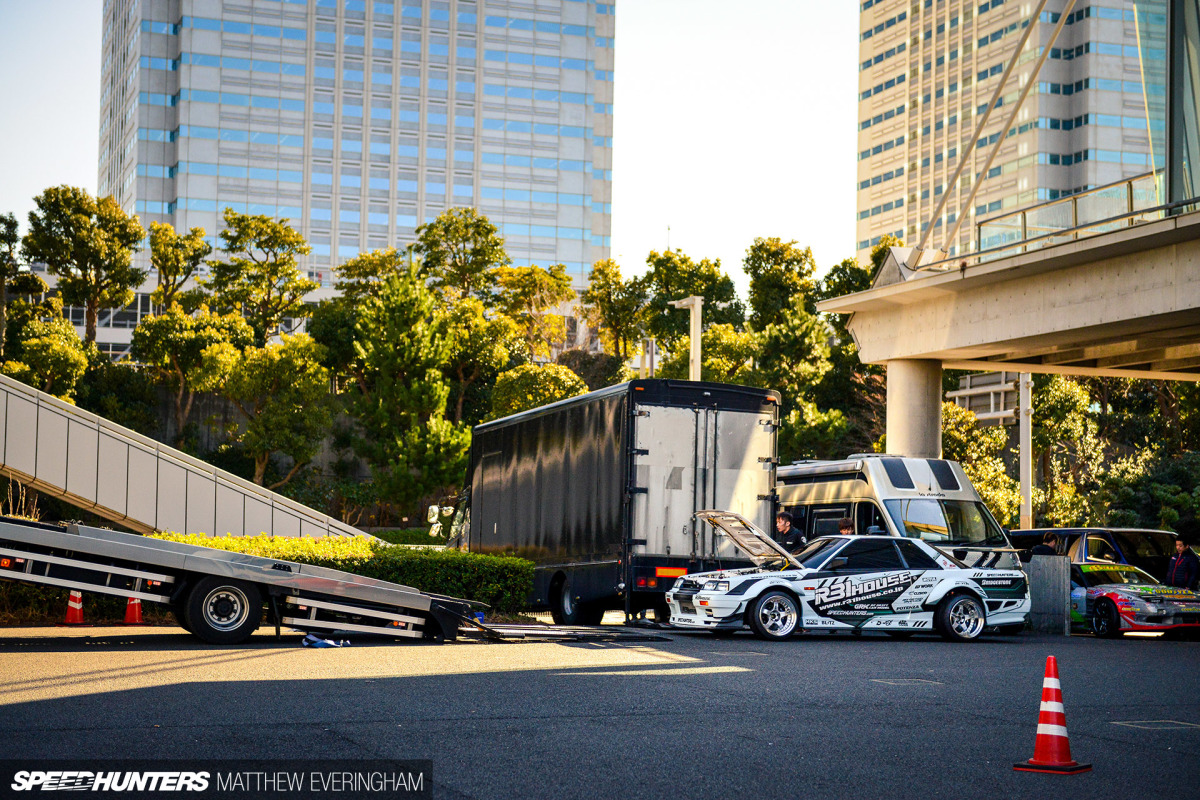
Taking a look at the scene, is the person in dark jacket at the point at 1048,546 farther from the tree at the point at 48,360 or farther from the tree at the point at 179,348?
the tree at the point at 48,360

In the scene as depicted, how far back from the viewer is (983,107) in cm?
11056

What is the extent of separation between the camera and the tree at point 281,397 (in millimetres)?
45688

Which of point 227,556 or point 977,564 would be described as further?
point 977,564

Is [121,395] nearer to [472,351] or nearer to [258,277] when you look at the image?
[472,351]

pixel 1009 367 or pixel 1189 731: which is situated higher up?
pixel 1009 367

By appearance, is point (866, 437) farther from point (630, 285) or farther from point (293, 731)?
point (293, 731)

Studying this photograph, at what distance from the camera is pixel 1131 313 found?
2186cm

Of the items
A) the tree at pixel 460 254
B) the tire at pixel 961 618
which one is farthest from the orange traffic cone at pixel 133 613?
the tree at pixel 460 254

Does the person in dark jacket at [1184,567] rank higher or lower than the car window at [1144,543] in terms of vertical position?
lower

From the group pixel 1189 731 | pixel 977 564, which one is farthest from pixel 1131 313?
pixel 1189 731

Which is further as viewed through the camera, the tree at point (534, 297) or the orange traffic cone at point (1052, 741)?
the tree at point (534, 297)

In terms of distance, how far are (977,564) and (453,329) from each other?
36130 millimetres

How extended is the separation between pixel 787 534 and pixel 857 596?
2264mm

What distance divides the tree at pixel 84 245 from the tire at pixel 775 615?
4467 centimetres
